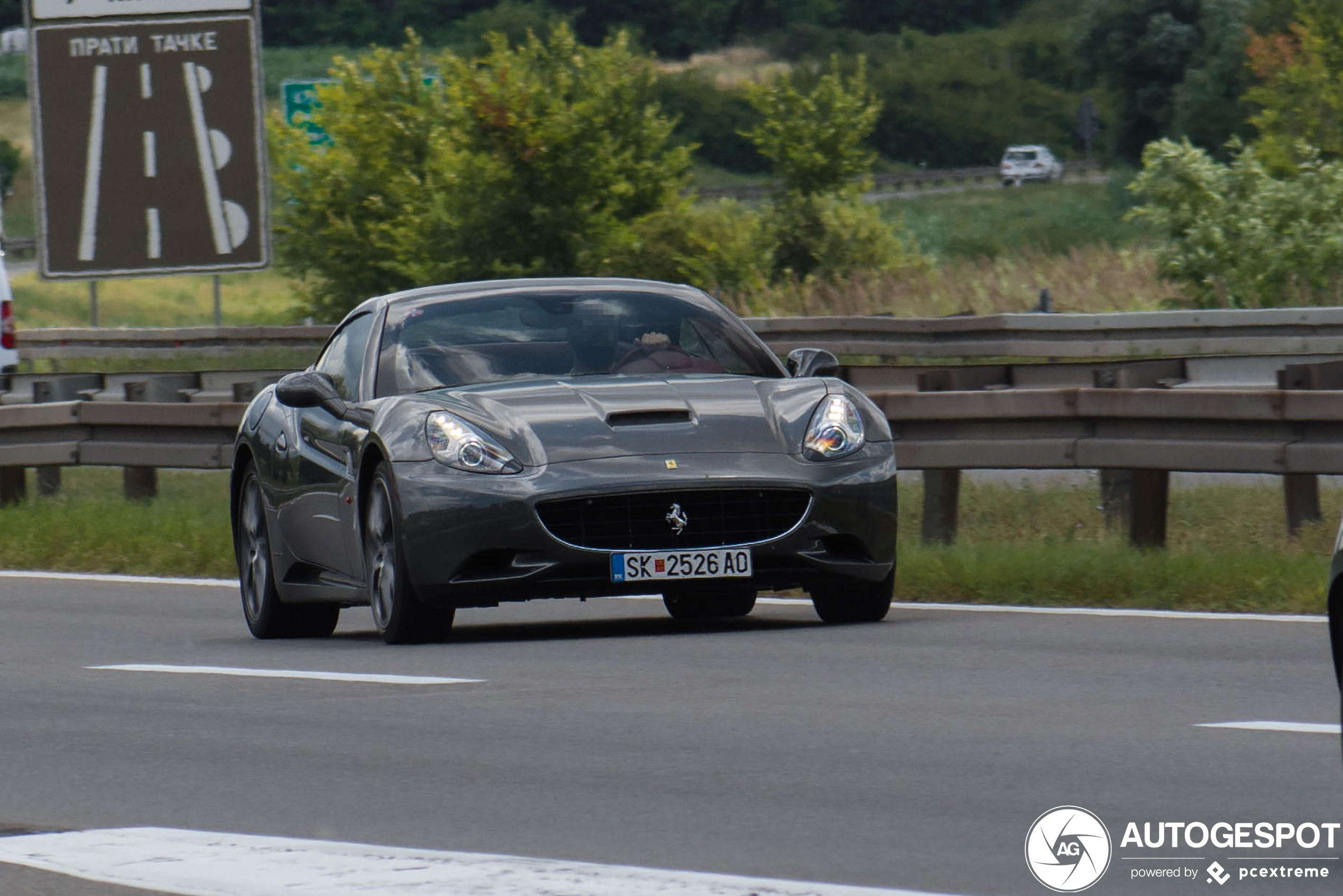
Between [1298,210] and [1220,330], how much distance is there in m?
5.50

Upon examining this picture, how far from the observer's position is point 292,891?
16.6 feet

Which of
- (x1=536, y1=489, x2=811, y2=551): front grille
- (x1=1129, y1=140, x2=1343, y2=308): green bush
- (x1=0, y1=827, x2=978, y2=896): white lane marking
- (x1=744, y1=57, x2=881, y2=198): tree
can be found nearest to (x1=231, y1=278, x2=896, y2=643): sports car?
(x1=536, y1=489, x2=811, y2=551): front grille

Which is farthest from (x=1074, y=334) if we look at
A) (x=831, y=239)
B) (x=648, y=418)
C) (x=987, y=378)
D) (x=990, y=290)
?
(x=648, y=418)

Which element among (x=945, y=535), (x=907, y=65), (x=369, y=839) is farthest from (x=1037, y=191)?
(x=369, y=839)

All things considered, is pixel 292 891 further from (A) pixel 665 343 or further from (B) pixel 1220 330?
(B) pixel 1220 330

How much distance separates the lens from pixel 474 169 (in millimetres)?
41438

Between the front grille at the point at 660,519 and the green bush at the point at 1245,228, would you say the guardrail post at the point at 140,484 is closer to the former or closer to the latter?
the front grille at the point at 660,519

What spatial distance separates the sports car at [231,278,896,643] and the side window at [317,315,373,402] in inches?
1.0

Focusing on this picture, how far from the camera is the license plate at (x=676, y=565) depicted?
9516mm

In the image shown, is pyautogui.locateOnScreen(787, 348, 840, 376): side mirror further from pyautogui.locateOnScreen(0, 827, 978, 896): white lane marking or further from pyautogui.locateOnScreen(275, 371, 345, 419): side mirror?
pyautogui.locateOnScreen(0, 827, 978, 896): white lane marking

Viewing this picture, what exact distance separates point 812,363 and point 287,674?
2.37 metres

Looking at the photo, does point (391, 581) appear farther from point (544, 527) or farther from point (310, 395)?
point (310, 395)

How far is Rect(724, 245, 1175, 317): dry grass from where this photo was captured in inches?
1265

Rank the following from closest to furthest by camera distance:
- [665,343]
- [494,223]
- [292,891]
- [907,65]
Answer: [292,891] → [665,343] → [494,223] → [907,65]
